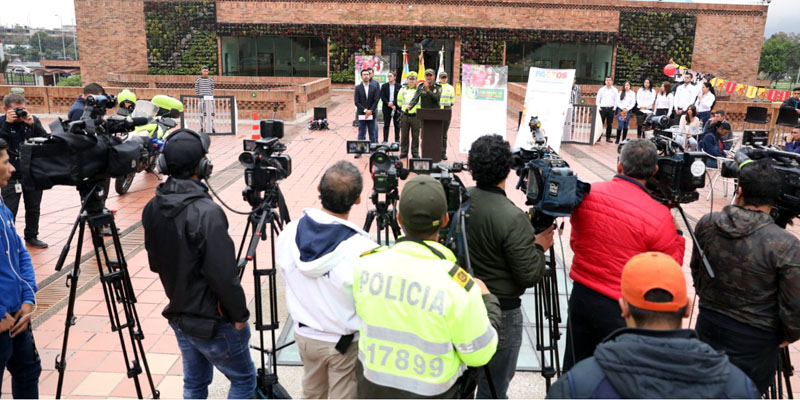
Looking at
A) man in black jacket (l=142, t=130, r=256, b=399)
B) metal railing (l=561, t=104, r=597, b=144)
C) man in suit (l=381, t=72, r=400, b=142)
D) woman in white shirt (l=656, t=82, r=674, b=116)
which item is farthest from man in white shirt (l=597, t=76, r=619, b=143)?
man in black jacket (l=142, t=130, r=256, b=399)

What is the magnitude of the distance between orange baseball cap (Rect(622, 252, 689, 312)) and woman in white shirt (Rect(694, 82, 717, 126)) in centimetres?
1447

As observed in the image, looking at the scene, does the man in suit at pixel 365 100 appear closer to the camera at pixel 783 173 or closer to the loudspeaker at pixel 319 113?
the loudspeaker at pixel 319 113

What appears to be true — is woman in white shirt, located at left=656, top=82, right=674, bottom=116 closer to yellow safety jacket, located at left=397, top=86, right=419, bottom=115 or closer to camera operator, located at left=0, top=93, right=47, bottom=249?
yellow safety jacket, located at left=397, top=86, right=419, bottom=115

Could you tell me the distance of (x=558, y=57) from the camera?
3138 centimetres

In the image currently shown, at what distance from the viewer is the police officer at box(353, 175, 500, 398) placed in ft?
6.87

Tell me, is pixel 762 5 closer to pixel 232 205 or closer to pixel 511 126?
pixel 511 126

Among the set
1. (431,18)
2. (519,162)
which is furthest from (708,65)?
(519,162)

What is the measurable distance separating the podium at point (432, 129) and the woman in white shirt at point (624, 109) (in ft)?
19.5

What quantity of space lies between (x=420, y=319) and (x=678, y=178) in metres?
1.88

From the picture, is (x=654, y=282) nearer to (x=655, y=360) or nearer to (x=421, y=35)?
(x=655, y=360)

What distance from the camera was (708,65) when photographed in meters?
30.8

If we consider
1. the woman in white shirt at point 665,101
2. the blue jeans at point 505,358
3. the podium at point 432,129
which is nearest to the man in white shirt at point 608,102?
the woman in white shirt at point 665,101

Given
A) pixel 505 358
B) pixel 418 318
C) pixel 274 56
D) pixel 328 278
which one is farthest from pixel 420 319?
pixel 274 56

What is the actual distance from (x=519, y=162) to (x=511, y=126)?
15119mm
